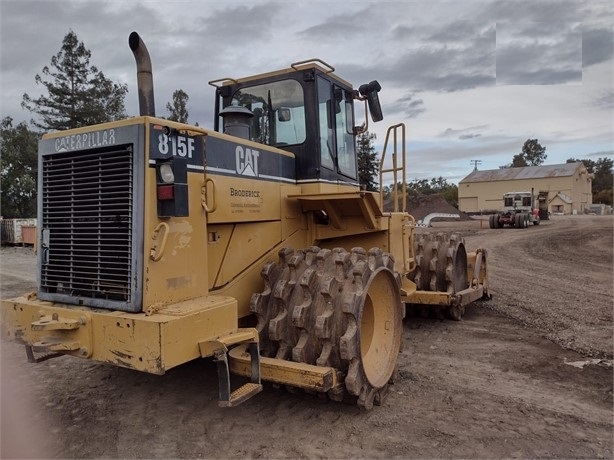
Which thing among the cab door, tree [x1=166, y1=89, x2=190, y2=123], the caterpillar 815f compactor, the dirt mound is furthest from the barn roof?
the caterpillar 815f compactor

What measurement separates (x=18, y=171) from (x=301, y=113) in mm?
35797

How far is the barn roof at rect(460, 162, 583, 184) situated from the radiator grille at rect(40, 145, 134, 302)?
65.7m

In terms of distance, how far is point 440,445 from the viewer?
3582mm

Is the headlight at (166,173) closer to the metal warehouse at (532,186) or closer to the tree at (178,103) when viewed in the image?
the tree at (178,103)

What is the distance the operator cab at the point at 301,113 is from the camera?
4.99 meters

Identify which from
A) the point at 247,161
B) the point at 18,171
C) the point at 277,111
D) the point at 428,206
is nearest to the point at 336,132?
the point at 277,111

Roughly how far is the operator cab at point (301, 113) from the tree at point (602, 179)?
233 ft

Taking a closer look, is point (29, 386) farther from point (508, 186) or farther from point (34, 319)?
point (508, 186)

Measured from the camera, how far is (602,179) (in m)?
Result: 81.8

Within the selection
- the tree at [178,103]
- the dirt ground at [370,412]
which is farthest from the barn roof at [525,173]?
the dirt ground at [370,412]

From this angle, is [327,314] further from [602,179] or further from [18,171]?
[602,179]

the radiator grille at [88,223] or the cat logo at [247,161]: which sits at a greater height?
the cat logo at [247,161]

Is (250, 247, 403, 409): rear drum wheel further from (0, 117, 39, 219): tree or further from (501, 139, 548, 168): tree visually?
(501, 139, 548, 168): tree

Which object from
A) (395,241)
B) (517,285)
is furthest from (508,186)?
(395,241)
